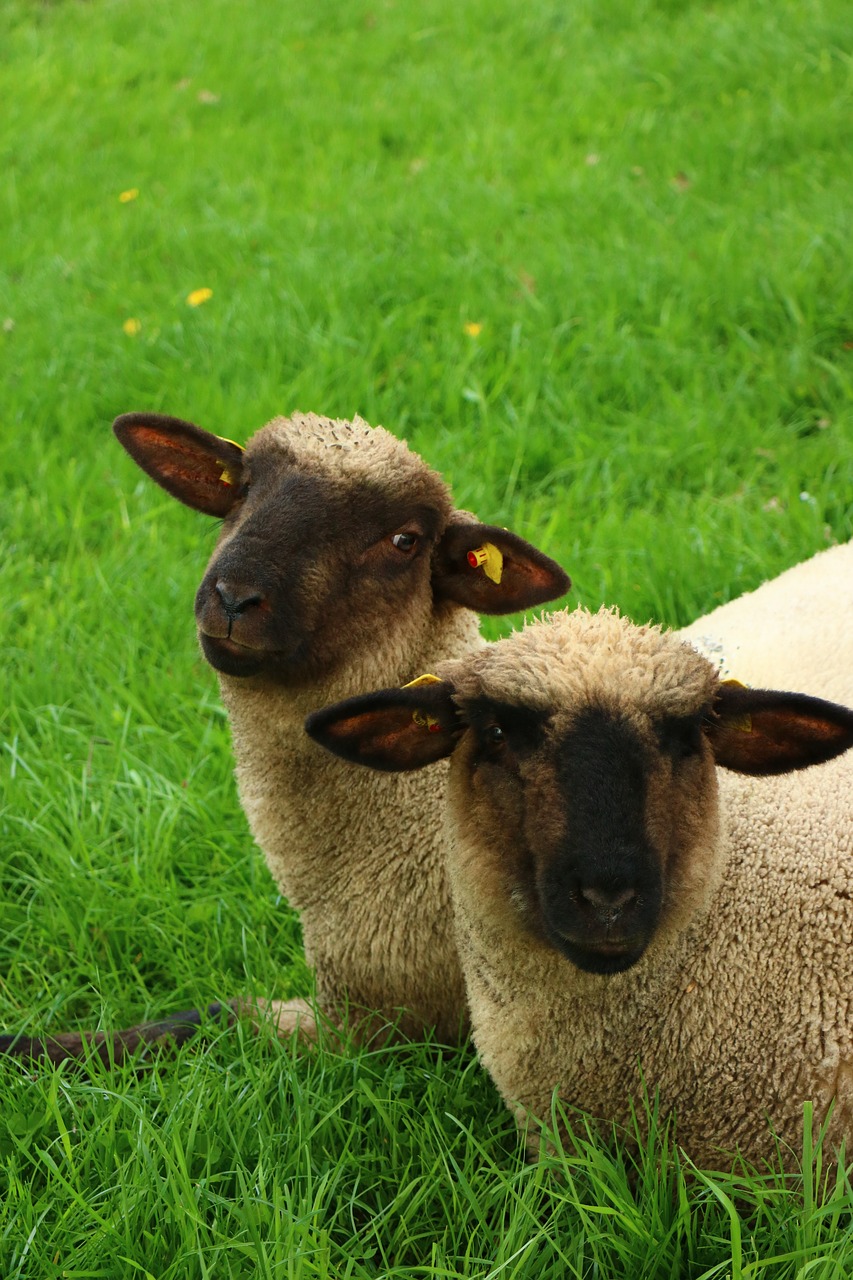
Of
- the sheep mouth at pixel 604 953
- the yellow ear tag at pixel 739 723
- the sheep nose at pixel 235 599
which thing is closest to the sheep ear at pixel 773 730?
the yellow ear tag at pixel 739 723

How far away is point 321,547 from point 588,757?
1034 millimetres

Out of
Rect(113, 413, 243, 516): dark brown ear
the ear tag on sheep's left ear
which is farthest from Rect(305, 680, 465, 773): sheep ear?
Rect(113, 413, 243, 516): dark brown ear

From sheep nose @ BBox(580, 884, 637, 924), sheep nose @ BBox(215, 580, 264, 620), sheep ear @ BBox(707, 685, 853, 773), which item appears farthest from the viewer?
sheep nose @ BBox(215, 580, 264, 620)

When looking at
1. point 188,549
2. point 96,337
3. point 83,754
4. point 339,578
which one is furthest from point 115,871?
point 96,337

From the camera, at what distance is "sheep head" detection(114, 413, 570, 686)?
124 inches

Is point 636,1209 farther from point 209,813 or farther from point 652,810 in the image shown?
point 209,813

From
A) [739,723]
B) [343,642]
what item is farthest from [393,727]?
[739,723]

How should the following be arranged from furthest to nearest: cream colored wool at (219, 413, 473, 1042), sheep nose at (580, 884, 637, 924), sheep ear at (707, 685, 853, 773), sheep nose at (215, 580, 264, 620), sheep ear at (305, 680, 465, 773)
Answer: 1. cream colored wool at (219, 413, 473, 1042)
2. sheep nose at (215, 580, 264, 620)
3. sheep ear at (305, 680, 465, 773)
4. sheep ear at (707, 685, 853, 773)
5. sheep nose at (580, 884, 637, 924)

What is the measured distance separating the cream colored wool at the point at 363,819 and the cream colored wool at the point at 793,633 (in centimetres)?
82

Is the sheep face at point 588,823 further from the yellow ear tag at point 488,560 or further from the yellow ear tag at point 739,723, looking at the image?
the yellow ear tag at point 488,560

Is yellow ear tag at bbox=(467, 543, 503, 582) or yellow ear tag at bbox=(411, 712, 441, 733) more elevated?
yellow ear tag at bbox=(411, 712, 441, 733)

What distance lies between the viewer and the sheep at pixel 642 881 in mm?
2494

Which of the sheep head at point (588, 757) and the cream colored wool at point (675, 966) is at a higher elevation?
the sheep head at point (588, 757)

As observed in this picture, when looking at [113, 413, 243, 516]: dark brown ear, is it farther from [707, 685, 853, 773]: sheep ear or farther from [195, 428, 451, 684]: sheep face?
[707, 685, 853, 773]: sheep ear
